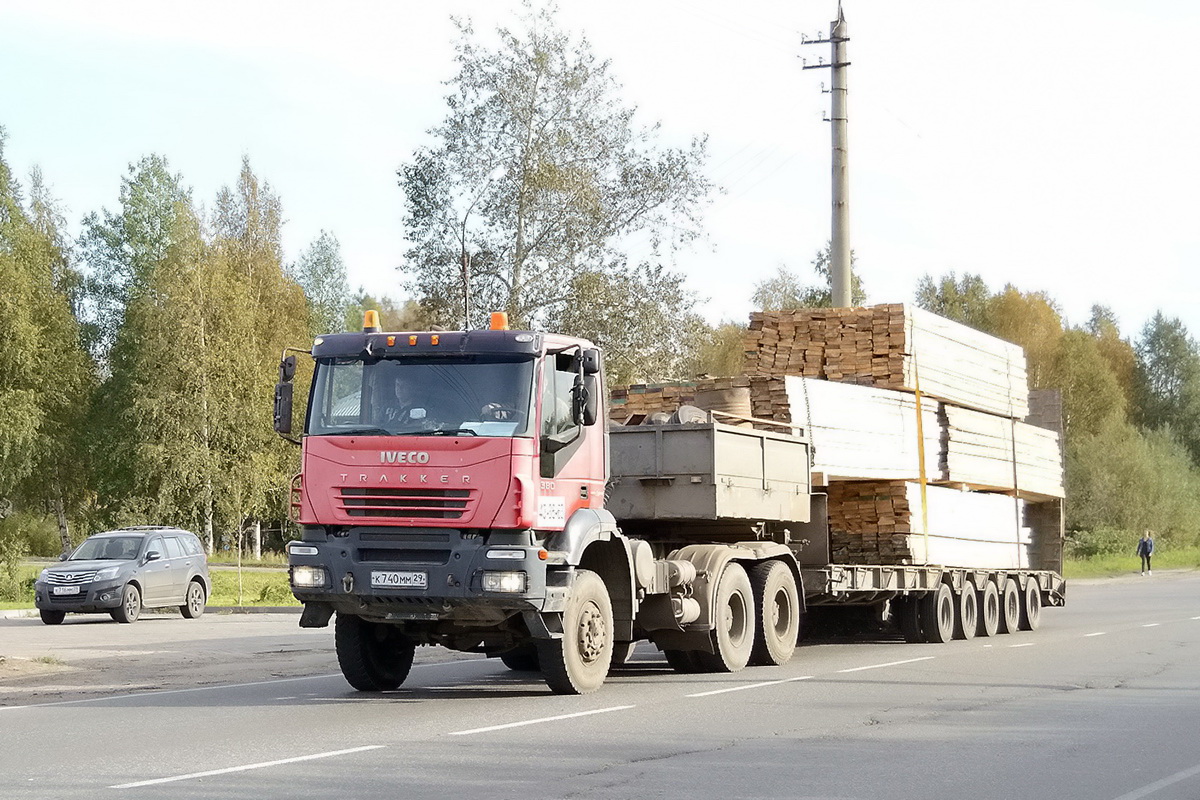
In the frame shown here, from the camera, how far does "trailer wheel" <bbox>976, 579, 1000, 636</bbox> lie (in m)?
22.9

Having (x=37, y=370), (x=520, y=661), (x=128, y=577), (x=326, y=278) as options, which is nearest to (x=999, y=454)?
(x=520, y=661)

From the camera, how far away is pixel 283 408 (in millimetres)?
13148

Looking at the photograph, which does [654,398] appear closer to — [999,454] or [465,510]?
[465,510]

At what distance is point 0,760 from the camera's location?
31.2ft

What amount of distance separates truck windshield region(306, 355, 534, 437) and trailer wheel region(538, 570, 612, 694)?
1655mm

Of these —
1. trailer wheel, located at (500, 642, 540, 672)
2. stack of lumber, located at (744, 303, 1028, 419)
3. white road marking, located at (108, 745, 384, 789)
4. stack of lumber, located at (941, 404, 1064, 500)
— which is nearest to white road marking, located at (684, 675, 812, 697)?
trailer wheel, located at (500, 642, 540, 672)

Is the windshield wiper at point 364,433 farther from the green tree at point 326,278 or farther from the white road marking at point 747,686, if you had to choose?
the green tree at point 326,278

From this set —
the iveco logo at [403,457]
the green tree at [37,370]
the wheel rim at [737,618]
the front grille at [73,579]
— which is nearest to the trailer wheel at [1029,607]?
the wheel rim at [737,618]

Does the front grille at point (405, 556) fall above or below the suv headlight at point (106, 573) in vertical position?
above

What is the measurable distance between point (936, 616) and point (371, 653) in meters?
9.65

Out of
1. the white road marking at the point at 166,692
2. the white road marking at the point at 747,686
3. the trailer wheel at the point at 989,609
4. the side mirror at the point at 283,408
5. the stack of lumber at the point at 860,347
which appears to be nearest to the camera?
the side mirror at the point at 283,408

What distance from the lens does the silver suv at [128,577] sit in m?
27.8

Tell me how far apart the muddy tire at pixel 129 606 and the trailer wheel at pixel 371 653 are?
14739 mm

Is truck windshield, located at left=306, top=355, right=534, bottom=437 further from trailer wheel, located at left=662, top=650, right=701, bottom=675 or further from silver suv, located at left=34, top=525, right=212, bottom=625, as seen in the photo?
silver suv, located at left=34, top=525, right=212, bottom=625
